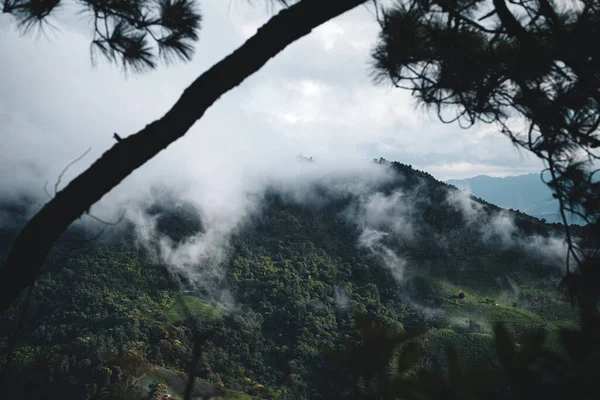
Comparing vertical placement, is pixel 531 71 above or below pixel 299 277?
below

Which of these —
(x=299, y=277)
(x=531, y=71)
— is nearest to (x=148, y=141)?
(x=531, y=71)

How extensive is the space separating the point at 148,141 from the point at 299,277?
82768 millimetres

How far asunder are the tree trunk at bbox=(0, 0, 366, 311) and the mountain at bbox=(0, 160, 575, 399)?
41952 millimetres

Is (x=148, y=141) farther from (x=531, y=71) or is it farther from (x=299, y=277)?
(x=299, y=277)

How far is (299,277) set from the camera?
Answer: 82.3 meters

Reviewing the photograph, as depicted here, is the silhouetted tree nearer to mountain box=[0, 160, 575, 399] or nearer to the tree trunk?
the tree trunk

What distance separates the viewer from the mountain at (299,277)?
2044 inches

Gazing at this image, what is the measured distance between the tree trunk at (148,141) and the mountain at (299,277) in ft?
138

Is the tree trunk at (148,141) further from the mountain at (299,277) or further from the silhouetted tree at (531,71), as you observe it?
the mountain at (299,277)

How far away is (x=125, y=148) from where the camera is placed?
4.91ft

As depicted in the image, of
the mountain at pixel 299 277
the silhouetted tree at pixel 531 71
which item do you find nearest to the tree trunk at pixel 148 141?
the silhouetted tree at pixel 531 71

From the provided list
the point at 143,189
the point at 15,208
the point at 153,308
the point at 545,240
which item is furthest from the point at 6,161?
the point at 545,240

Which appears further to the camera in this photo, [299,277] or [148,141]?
[299,277]

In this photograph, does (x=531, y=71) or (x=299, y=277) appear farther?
(x=299, y=277)
